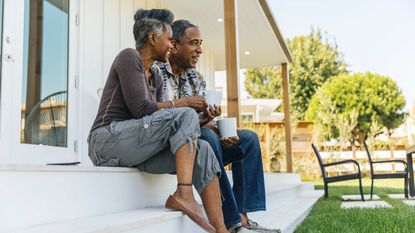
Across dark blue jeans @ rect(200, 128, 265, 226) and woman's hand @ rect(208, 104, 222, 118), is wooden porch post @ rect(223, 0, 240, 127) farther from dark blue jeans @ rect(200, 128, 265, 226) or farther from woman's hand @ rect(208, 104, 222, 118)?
woman's hand @ rect(208, 104, 222, 118)

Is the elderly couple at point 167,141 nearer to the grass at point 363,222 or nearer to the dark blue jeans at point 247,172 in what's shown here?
the dark blue jeans at point 247,172

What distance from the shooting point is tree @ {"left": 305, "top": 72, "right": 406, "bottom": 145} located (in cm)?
1812

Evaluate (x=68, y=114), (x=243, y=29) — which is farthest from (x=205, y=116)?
(x=243, y=29)

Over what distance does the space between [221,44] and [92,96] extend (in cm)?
357

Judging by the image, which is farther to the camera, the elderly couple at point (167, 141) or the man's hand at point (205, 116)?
the man's hand at point (205, 116)

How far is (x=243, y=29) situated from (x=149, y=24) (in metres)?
4.49

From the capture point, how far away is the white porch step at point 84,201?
132 cm

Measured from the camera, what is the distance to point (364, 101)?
18.7 metres

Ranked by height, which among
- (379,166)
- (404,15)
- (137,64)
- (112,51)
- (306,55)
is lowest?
(379,166)

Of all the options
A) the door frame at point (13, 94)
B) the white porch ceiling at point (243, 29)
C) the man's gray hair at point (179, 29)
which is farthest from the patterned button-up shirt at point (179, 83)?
the white porch ceiling at point (243, 29)

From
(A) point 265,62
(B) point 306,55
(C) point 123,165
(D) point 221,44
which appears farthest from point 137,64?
(B) point 306,55

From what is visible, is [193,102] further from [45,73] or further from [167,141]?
[45,73]

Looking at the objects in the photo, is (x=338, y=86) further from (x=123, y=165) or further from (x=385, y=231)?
(x=123, y=165)

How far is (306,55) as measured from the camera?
25.2m
